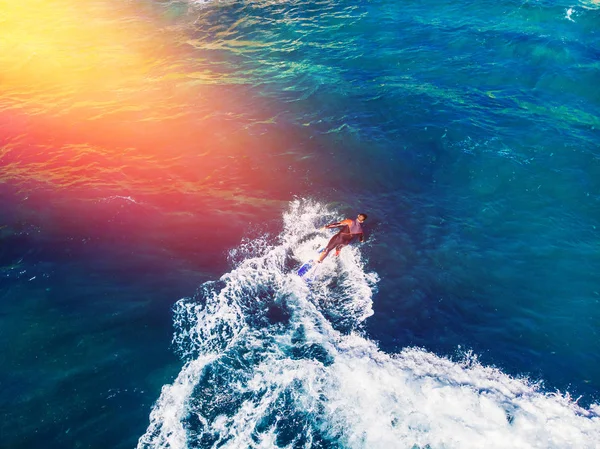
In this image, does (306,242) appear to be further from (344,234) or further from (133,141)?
(133,141)

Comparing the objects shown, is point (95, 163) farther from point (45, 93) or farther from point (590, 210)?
point (590, 210)

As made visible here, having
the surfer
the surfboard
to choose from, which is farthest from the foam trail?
the surfer

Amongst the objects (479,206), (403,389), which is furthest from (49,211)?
(479,206)

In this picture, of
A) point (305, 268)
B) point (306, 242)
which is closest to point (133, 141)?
point (306, 242)

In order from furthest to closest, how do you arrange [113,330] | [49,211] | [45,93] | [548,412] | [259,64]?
[259,64], [45,93], [49,211], [113,330], [548,412]

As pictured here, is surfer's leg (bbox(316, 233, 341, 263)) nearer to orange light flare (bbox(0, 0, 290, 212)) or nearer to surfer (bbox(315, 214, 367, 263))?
surfer (bbox(315, 214, 367, 263))

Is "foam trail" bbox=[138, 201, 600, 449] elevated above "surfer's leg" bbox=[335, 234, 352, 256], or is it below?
below
